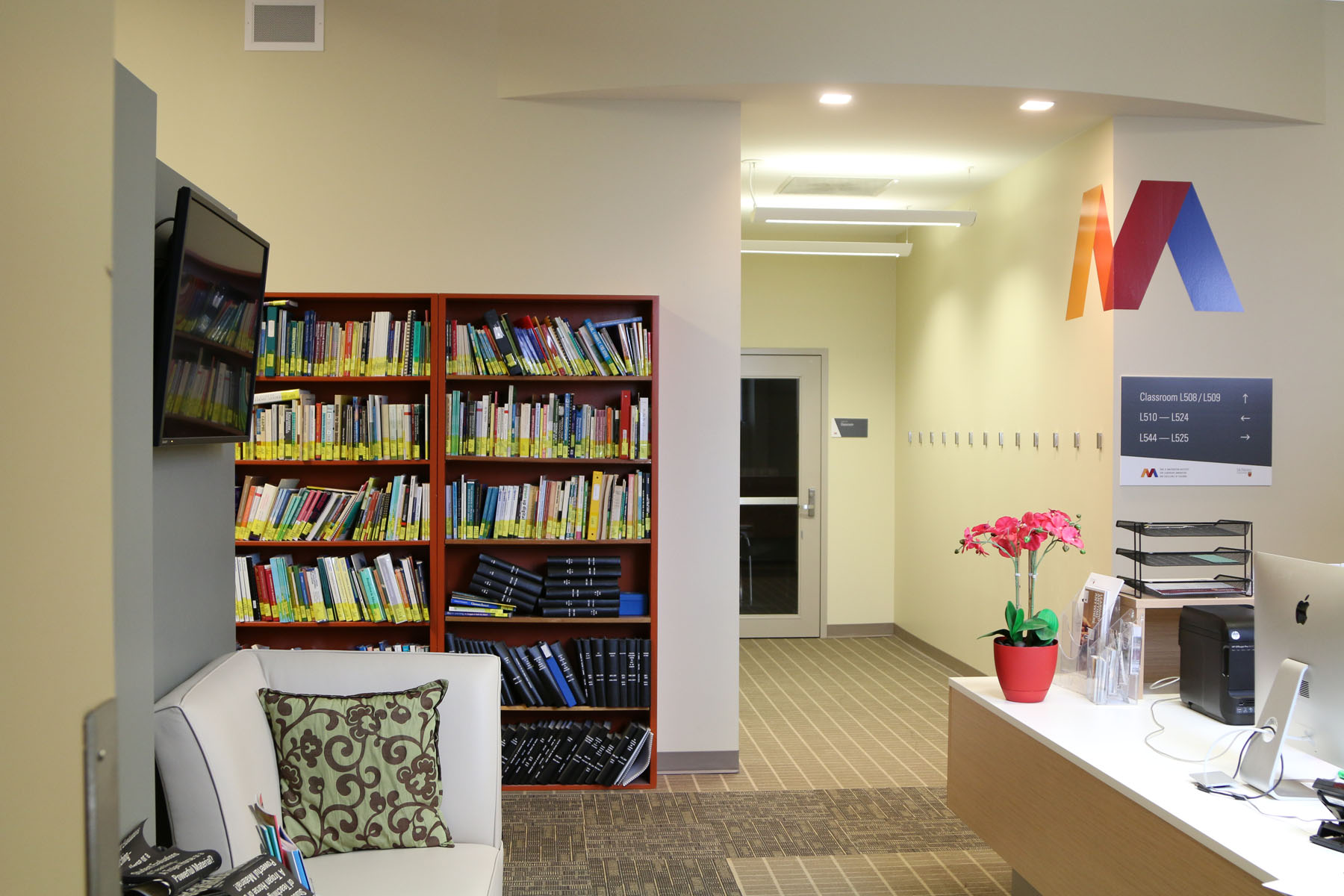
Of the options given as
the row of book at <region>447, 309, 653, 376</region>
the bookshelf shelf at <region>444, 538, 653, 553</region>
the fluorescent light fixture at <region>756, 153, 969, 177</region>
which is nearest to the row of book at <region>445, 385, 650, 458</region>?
the row of book at <region>447, 309, 653, 376</region>

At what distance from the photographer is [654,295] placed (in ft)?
15.1

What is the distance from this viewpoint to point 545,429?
459 centimetres

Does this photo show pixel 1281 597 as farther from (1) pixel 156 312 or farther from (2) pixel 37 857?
(1) pixel 156 312

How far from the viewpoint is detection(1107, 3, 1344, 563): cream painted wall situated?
4969 mm

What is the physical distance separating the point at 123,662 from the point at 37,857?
140 centimetres

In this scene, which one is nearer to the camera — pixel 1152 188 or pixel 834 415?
pixel 1152 188

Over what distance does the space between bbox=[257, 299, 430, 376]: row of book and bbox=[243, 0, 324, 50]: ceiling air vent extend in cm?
127

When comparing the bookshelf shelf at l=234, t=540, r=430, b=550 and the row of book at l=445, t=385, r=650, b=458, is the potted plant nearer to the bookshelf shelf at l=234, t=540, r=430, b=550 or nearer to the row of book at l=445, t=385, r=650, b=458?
the row of book at l=445, t=385, r=650, b=458

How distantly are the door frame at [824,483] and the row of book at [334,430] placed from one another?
14.4ft

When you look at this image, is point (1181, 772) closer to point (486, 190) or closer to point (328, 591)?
point (328, 591)

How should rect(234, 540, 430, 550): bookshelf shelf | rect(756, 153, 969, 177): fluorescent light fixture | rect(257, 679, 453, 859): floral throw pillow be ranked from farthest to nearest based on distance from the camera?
rect(756, 153, 969, 177): fluorescent light fixture → rect(234, 540, 430, 550): bookshelf shelf → rect(257, 679, 453, 859): floral throw pillow

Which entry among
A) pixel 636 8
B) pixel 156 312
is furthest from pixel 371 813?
pixel 636 8

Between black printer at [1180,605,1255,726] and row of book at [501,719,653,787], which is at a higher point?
black printer at [1180,605,1255,726]

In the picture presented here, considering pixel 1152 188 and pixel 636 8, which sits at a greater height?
pixel 636 8
